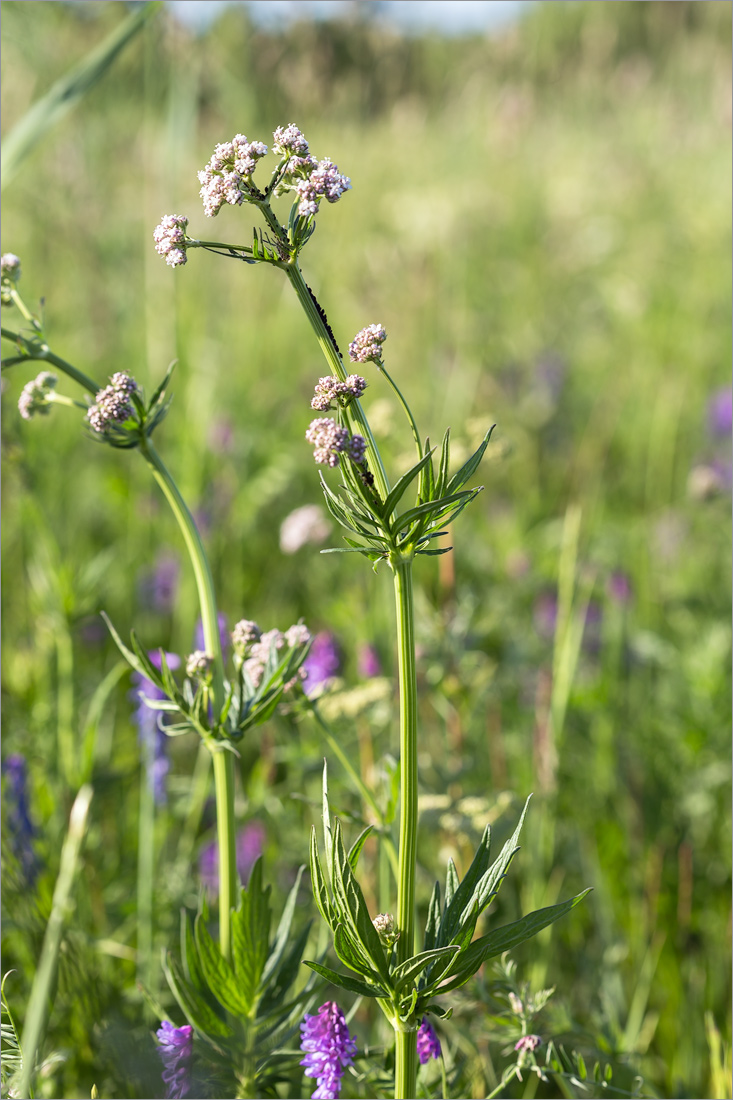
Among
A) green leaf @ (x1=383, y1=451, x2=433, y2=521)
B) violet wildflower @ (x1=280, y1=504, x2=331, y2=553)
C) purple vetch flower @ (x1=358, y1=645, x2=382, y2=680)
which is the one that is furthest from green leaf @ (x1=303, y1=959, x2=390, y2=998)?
violet wildflower @ (x1=280, y1=504, x2=331, y2=553)

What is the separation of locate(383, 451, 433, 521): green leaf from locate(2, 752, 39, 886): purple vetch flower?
0.91 meters

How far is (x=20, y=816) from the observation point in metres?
1.33

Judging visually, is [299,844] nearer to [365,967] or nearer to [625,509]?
[365,967]

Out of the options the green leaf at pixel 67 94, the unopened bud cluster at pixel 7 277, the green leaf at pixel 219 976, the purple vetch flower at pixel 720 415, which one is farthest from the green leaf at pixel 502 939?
the purple vetch flower at pixel 720 415

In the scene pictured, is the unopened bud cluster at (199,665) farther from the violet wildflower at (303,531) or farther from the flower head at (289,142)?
the violet wildflower at (303,531)

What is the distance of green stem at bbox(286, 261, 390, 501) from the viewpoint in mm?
629

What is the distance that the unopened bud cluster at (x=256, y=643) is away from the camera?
0.83m

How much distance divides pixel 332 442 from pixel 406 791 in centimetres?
29

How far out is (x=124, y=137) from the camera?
4.34 meters

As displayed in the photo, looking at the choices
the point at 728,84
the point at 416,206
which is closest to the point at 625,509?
the point at 416,206

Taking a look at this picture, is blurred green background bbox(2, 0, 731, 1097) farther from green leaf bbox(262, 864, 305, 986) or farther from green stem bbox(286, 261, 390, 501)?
green stem bbox(286, 261, 390, 501)

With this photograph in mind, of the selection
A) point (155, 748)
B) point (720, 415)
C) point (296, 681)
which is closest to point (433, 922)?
point (296, 681)

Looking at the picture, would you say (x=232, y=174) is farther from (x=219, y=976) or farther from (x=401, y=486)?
(x=219, y=976)

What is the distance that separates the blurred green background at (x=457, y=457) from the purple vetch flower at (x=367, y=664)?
0.10 metres
